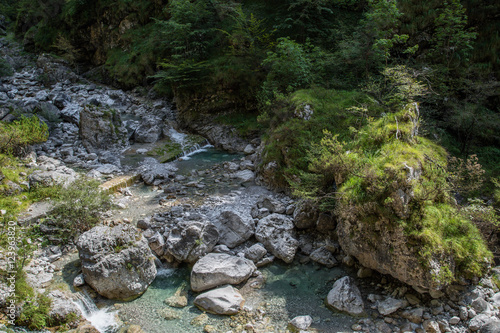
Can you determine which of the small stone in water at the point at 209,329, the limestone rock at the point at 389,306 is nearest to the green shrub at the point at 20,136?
the small stone in water at the point at 209,329

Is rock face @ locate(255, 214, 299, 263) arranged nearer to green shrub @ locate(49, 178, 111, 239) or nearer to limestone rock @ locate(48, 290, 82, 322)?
limestone rock @ locate(48, 290, 82, 322)

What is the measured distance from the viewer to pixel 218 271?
7.14m

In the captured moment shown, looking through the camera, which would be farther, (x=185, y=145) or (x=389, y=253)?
(x=185, y=145)

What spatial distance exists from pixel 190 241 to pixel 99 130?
1053 centimetres

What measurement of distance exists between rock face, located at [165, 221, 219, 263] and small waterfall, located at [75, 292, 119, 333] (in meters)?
2.01

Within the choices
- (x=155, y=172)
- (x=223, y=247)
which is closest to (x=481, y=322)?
(x=223, y=247)

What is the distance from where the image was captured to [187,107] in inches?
735

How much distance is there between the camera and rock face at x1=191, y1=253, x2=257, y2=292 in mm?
7039

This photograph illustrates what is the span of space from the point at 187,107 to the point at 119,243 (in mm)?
12852

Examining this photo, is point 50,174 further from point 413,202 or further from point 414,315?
point 414,315

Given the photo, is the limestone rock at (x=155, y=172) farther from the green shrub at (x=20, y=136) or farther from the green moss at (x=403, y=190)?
the green moss at (x=403, y=190)

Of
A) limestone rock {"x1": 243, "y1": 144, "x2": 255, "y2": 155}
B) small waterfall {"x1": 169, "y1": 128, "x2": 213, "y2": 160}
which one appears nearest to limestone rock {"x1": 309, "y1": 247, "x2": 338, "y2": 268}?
limestone rock {"x1": 243, "y1": 144, "x2": 255, "y2": 155}

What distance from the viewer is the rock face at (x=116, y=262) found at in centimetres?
678

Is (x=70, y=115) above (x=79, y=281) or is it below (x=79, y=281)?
above
